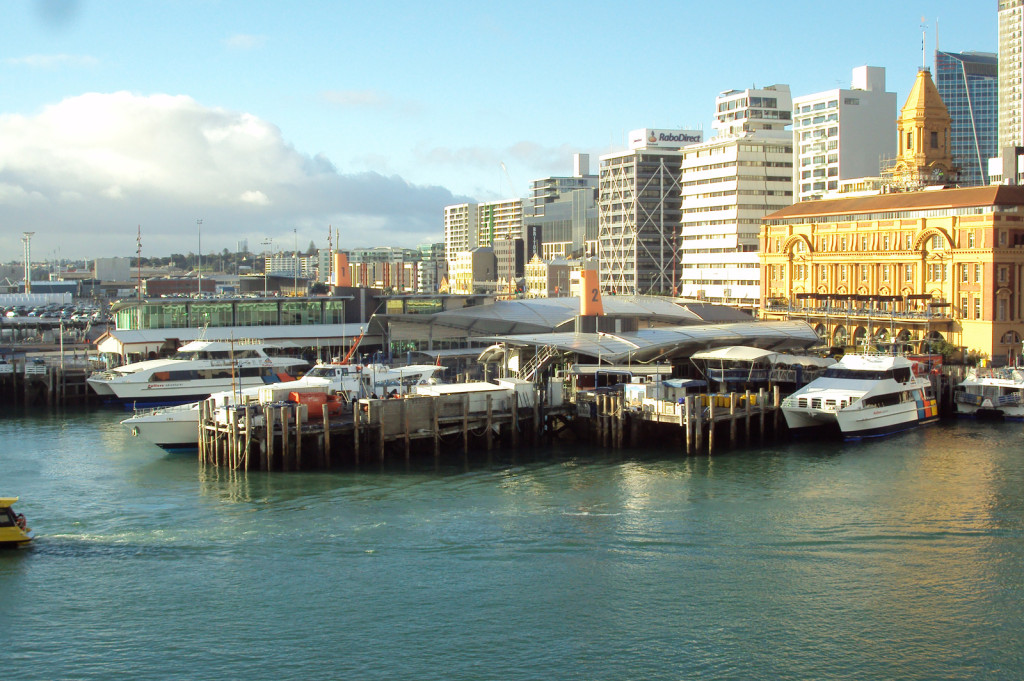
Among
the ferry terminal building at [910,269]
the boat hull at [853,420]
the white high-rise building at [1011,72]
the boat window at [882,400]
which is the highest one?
the white high-rise building at [1011,72]

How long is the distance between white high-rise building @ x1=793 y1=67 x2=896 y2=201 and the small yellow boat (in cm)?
12803

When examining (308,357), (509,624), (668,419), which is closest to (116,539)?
(509,624)

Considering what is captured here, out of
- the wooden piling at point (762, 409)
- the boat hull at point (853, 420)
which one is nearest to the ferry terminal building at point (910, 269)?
the boat hull at point (853, 420)

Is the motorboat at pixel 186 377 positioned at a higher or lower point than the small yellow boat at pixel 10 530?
higher

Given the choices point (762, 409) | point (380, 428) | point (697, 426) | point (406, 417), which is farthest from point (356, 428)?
point (762, 409)

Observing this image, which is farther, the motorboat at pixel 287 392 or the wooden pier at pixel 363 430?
the motorboat at pixel 287 392

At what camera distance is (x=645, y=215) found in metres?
149

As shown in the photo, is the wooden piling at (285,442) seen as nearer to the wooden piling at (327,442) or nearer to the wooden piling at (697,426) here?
the wooden piling at (327,442)

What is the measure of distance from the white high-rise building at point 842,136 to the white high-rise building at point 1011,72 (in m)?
44.7

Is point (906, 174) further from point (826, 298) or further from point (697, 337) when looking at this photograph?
point (697, 337)

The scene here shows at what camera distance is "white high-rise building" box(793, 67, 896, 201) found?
492 feet

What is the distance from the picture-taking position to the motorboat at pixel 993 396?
57.9 m

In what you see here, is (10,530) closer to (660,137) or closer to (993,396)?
(993,396)

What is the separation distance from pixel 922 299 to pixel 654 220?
73.8 meters
